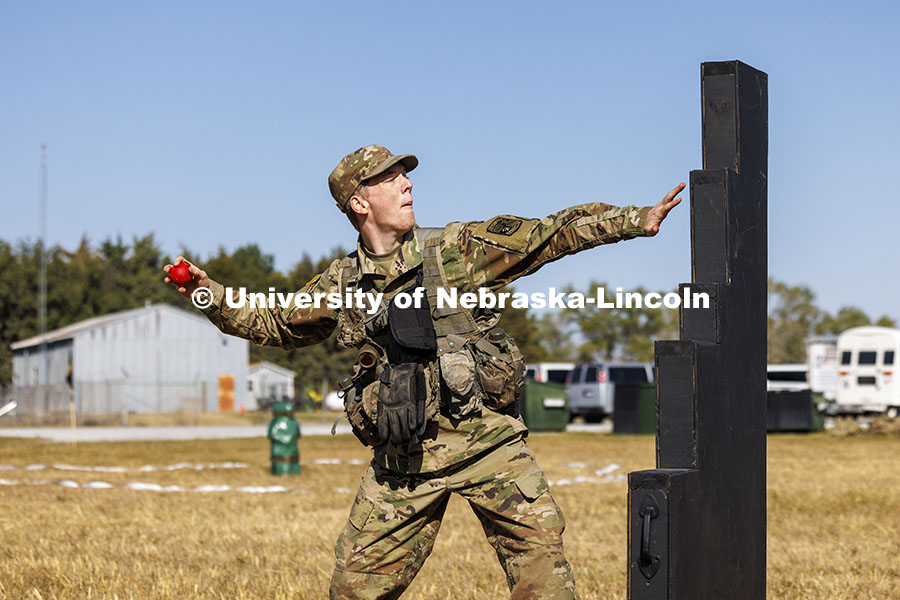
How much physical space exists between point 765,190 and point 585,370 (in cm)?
3211

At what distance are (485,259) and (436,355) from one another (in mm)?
422

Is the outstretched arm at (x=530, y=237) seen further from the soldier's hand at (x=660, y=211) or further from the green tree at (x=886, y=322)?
the green tree at (x=886, y=322)

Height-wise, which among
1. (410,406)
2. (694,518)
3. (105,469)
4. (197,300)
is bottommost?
(105,469)

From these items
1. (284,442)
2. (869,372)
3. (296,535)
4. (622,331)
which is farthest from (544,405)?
(622,331)

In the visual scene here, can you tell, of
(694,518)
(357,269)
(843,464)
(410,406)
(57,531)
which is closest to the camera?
(694,518)

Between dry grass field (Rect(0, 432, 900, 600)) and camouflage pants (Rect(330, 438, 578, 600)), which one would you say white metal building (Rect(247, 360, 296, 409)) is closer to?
dry grass field (Rect(0, 432, 900, 600))

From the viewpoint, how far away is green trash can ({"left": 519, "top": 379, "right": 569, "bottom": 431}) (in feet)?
104

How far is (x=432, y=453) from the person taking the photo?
4484 millimetres

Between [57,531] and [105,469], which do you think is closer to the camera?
[57,531]

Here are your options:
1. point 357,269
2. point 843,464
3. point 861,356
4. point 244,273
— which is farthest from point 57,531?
point 244,273

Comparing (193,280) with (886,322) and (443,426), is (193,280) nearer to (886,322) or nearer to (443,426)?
(443,426)

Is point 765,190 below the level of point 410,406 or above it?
above

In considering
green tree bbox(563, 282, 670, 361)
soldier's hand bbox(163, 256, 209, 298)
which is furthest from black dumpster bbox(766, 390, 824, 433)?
green tree bbox(563, 282, 670, 361)

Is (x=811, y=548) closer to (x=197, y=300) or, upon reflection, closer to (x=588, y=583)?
(x=588, y=583)
